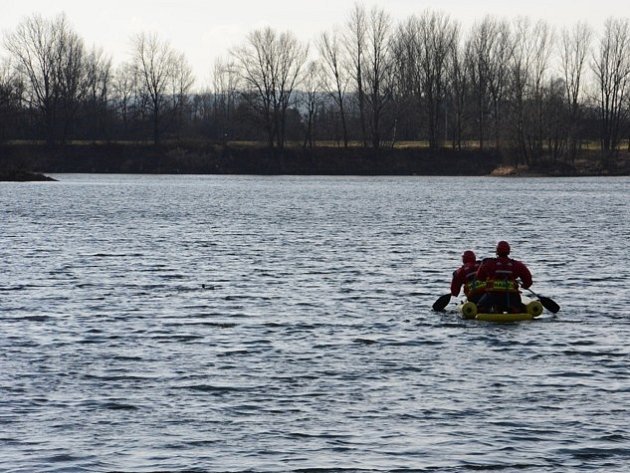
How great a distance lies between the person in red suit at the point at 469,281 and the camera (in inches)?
1052

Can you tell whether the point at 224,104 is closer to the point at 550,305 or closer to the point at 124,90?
the point at 124,90

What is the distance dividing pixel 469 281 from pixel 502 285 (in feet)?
3.40

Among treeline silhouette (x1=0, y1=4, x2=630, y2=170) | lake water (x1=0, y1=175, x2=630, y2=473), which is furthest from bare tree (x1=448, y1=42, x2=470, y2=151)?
lake water (x1=0, y1=175, x2=630, y2=473)

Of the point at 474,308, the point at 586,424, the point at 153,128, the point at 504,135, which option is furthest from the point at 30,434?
the point at 153,128

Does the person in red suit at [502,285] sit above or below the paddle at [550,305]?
above

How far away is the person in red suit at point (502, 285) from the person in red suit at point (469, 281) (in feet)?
0.70

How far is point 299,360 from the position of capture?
2164 cm

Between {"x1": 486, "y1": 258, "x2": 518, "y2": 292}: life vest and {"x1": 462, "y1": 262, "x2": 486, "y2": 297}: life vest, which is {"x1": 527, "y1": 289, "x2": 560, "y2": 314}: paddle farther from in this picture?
{"x1": 462, "y1": 262, "x2": 486, "y2": 297}: life vest

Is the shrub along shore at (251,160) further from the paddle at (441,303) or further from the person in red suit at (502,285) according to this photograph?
the person in red suit at (502,285)

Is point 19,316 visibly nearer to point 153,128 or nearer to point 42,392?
point 42,392

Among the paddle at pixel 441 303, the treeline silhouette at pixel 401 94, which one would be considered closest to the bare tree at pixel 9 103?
the treeline silhouette at pixel 401 94

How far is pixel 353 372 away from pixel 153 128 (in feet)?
433

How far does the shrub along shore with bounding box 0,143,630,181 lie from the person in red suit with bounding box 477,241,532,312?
10700cm

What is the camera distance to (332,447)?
15945mm
